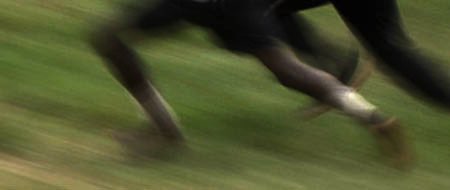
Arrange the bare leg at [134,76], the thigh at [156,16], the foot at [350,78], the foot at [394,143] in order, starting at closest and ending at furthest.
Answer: the foot at [394,143]
the thigh at [156,16]
the bare leg at [134,76]
the foot at [350,78]

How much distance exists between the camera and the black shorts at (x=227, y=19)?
205 inches

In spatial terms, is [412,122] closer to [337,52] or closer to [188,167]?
[337,52]

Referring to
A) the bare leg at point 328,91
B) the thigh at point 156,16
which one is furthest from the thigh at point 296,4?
the thigh at point 156,16

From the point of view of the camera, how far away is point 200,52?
749 cm

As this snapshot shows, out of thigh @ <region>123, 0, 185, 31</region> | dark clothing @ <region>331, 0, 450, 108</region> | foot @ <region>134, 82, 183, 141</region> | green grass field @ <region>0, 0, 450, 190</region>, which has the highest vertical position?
thigh @ <region>123, 0, 185, 31</region>

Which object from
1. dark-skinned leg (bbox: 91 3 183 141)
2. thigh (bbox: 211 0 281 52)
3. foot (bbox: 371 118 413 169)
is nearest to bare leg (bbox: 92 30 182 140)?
dark-skinned leg (bbox: 91 3 183 141)

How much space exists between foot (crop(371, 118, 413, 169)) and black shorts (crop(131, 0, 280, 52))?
552 millimetres

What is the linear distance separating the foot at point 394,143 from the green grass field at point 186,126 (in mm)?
86

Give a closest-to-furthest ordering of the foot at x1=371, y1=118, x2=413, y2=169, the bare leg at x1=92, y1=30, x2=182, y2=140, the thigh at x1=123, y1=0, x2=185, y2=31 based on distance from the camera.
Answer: the foot at x1=371, y1=118, x2=413, y2=169 < the thigh at x1=123, y1=0, x2=185, y2=31 < the bare leg at x1=92, y1=30, x2=182, y2=140

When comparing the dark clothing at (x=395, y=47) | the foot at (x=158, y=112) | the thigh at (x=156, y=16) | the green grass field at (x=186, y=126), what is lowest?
the green grass field at (x=186, y=126)

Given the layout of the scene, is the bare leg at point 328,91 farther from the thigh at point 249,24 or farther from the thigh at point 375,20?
the thigh at point 375,20

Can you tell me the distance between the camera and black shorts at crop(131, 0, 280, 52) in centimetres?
522

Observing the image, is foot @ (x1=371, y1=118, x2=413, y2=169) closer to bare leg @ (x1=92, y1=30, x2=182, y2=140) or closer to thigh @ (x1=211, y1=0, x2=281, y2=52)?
thigh @ (x1=211, y1=0, x2=281, y2=52)

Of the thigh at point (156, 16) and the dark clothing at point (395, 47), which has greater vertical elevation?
the thigh at point (156, 16)
